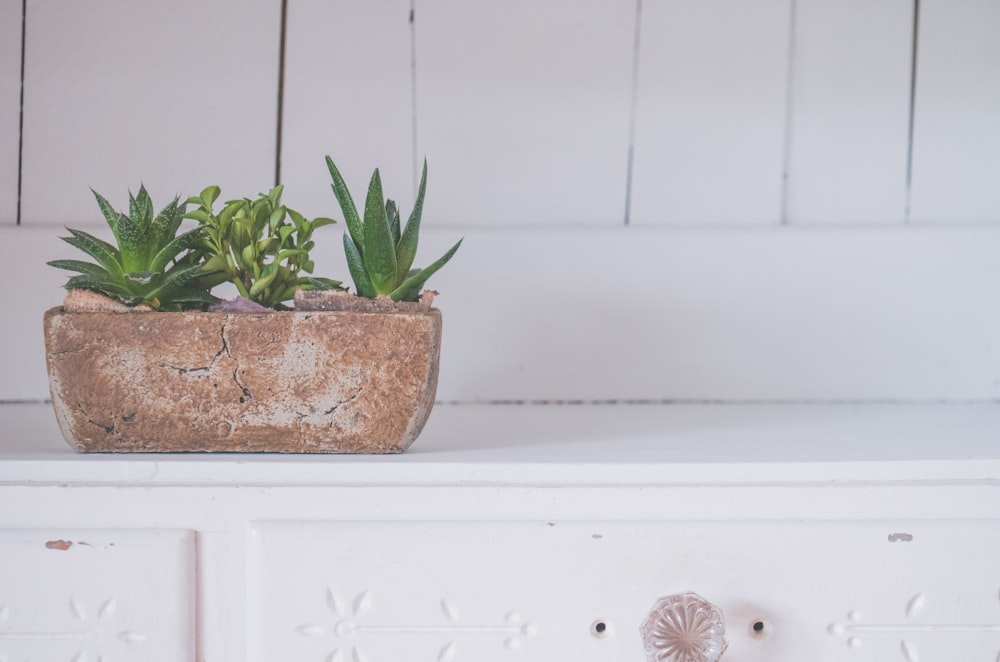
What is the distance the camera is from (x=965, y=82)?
35.5 inches

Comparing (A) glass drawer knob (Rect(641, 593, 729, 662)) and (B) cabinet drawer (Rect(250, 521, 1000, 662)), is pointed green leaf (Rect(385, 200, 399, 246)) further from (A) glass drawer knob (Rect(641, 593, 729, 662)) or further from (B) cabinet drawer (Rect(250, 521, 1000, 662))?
(A) glass drawer knob (Rect(641, 593, 729, 662))

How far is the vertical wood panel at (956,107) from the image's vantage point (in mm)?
902

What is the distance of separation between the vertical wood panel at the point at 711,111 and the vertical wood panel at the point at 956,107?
0.54 ft

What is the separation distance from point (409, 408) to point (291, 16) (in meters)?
0.55

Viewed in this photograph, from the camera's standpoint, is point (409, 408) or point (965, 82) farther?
point (965, 82)

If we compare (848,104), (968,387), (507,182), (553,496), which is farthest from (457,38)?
(968,387)

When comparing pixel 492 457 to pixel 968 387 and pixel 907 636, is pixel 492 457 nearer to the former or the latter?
pixel 907 636

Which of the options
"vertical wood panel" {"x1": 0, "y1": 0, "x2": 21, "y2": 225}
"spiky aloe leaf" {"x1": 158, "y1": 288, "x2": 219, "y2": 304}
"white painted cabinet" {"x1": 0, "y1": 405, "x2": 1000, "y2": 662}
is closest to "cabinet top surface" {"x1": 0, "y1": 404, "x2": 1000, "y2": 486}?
"white painted cabinet" {"x1": 0, "y1": 405, "x2": 1000, "y2": 662}

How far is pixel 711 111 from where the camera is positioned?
89 centimetres

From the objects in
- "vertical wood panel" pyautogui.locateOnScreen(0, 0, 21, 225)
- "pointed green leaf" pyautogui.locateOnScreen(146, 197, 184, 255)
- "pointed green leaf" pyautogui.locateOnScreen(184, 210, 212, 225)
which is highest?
"vertical wood panel" pyautogui.locateOnScreen(0, 0, 21, 225)

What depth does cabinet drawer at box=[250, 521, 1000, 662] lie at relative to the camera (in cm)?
53

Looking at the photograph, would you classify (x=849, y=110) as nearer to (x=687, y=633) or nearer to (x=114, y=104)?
(x=687, y=633)

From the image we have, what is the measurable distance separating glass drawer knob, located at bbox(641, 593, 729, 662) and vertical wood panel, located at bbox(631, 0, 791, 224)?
500 millimetres

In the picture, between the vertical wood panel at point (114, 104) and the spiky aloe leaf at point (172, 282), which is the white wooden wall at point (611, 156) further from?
the spiky aloe leaf at point (172, 282)
